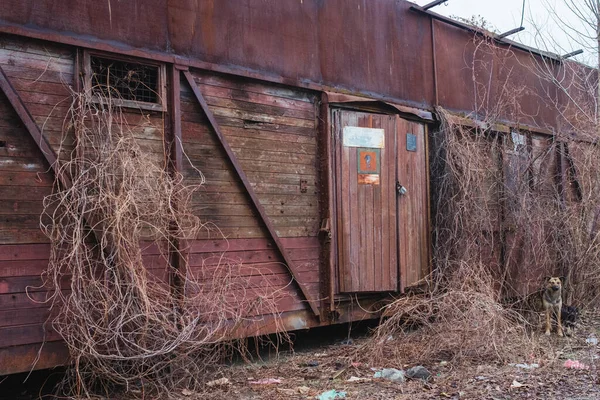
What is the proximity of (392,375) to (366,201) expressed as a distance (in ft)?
8.50

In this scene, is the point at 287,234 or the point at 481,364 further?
the point at 287,234

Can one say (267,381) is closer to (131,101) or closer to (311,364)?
(311,364)

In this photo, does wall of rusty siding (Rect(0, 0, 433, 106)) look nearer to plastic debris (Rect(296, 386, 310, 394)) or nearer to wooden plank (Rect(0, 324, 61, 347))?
wooden plank (Rect(0, 324, 61, 347))

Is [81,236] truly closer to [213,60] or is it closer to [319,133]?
[213,60]

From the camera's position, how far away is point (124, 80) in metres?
5.48

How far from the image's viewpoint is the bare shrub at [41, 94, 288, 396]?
4641mm

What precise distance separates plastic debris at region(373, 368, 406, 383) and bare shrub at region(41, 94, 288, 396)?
1.66m

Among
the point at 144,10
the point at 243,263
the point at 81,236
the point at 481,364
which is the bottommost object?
the point at 481,364

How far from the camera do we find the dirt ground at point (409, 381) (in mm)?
4859

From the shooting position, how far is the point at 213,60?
19.8 feet

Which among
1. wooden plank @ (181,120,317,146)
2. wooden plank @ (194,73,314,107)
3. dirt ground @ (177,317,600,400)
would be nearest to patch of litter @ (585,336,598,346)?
dirt ground @ (177,317,600,400)

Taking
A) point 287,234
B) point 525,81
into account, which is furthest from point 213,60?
point 525,81

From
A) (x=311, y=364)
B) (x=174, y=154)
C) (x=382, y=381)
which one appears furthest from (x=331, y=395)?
(x=174, y=154)

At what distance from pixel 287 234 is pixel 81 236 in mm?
2498
